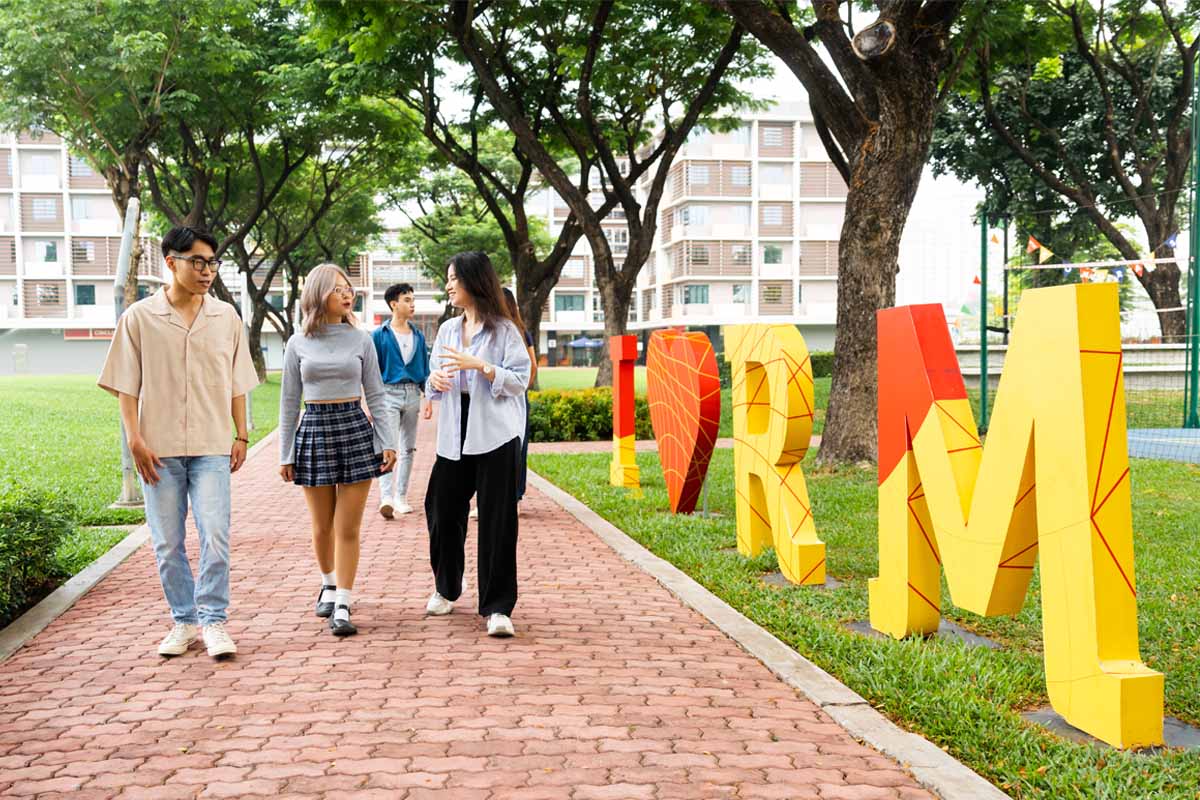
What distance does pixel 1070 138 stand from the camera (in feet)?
87.1

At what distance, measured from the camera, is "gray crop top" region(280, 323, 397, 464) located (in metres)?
5.48

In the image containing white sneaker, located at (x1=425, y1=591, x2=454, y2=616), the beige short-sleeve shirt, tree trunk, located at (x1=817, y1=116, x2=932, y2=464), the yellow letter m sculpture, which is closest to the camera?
the yellow letter m sculpture

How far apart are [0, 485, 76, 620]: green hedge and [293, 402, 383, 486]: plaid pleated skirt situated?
154 centimetres

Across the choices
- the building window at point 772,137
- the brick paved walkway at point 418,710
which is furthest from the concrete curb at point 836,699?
the building window at point 772,137

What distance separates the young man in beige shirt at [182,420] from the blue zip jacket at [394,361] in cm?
371

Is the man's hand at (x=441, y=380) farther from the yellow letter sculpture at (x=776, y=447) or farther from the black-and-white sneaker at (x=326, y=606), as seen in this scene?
the yellow letter sculpture at (x=776, y=447)

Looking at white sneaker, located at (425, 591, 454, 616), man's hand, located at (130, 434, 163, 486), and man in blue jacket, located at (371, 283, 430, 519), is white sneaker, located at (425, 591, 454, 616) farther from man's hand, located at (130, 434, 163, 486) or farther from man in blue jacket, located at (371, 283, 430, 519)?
man in blue jacket, located at (371, 283, 430, 519)

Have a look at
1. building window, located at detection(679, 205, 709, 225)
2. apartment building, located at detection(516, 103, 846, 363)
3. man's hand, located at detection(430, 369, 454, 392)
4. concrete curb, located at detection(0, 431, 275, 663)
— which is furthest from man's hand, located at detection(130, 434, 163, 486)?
building window, located at detection(679, 205, 709, 225)

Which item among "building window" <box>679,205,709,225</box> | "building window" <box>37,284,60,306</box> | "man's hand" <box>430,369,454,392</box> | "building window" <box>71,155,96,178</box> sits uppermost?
"building window" <box>71,155,96,178</box>

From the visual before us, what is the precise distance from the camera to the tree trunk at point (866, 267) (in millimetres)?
10469

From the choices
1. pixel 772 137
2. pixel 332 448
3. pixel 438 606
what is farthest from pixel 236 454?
pixel 772 137

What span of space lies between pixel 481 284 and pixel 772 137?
54816 mm

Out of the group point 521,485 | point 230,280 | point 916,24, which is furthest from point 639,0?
point 230,280

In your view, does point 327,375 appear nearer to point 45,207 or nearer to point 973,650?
point 973,650
